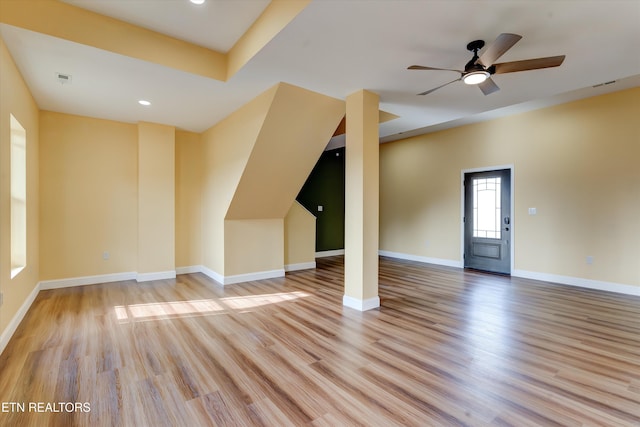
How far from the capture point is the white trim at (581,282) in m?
4.38

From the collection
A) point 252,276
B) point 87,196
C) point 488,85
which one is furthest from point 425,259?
point 87,196

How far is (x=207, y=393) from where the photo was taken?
2.05 m

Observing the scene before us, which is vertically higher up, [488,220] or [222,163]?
Result: [222,163]

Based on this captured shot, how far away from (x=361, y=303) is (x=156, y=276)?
3.67 meters

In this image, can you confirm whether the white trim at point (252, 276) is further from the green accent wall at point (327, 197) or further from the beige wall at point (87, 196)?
the green accent wall at point (327, 197)

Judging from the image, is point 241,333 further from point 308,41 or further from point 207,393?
point 308,41

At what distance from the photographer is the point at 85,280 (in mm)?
4898

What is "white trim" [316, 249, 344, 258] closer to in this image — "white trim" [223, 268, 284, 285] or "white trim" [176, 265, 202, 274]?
"white trim" [223, 268, 284, 285]

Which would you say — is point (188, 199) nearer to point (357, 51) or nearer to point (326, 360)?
point (357, 51)

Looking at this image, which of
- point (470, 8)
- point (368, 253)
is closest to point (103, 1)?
point (470, 8)

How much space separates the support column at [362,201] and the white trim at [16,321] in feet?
11.0

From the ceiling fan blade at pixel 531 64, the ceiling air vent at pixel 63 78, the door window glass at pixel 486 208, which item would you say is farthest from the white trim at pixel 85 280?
the door window glass at pixel 486 208

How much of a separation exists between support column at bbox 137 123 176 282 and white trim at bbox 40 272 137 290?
0.32m

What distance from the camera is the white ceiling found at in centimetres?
227
